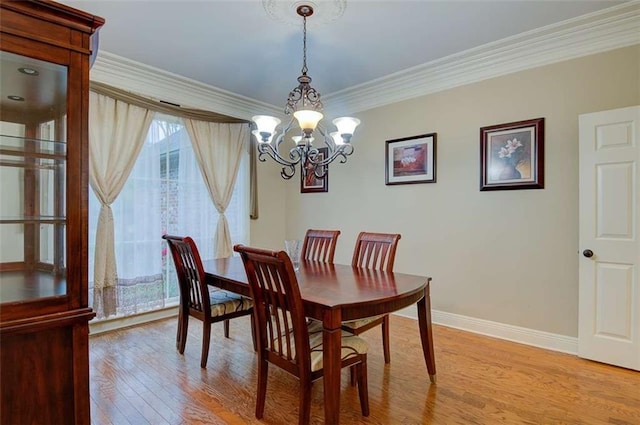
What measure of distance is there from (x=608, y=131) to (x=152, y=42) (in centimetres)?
373

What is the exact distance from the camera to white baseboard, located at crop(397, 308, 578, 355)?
9.25 feet

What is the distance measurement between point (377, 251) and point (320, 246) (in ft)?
2.05

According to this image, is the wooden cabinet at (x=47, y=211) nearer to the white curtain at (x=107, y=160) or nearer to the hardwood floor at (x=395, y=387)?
the hardwood floor at (x=395, y=387)

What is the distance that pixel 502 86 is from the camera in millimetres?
3150

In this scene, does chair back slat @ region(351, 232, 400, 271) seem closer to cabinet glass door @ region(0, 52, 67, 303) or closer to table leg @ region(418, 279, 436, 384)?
table leg @ region(418, 279, 436, 384)

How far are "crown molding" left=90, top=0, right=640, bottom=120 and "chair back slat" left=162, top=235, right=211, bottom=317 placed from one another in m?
1.86

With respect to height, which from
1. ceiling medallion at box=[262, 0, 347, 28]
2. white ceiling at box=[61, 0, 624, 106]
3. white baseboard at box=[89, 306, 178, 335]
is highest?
white ceiling at box=[61, 0, 624, 106]

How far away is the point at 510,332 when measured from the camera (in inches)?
121

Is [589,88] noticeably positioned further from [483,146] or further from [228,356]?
[228,356]

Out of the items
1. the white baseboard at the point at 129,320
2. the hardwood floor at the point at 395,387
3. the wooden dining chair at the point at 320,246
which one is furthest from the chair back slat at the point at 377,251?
the white baseboard at the point at 129,320

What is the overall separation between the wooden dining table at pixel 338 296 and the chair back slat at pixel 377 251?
0.45 ft

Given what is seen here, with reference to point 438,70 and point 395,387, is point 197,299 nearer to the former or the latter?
point 395,387

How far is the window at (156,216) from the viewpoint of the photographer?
3359 millimetres

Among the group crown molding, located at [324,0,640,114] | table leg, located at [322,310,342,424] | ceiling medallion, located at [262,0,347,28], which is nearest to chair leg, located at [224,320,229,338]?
table leg, located at [322,310,342,424]
